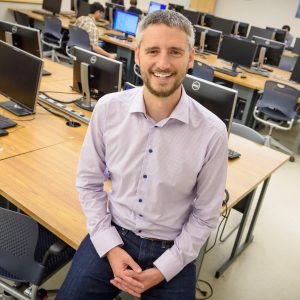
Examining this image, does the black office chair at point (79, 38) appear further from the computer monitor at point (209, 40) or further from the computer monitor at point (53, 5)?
the computer monitor at point (53, 5)

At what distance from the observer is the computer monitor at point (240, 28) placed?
27.8 ft

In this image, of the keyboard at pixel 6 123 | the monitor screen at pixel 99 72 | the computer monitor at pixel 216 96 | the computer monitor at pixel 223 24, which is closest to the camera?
the computer monitor at pixel 216 96

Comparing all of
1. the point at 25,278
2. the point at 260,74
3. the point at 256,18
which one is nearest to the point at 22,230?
the point at 25,278

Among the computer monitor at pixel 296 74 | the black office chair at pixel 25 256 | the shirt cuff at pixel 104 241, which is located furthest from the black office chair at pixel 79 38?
the shirt cuff at pixel 104 241

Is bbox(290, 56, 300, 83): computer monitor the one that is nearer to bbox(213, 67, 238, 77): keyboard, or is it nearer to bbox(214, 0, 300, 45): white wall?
bbox(213, 67, 238, 77): keyboard

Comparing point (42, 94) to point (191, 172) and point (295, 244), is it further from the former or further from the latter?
point (295, 244)

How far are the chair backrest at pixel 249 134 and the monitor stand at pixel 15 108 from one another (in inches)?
60.3

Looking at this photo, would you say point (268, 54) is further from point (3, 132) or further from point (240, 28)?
point (3, 132)

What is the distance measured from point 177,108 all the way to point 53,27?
5408 mm

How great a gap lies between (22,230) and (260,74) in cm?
484

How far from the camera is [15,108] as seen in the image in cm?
258

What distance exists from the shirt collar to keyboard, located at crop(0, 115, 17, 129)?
3.79 feet

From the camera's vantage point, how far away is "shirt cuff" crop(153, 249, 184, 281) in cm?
145

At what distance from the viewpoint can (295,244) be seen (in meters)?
2.92
